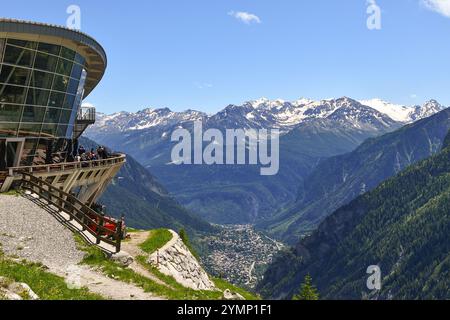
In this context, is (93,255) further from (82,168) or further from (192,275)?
(82,168)

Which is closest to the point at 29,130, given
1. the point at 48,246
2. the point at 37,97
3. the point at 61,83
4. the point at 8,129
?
the point at 8,129

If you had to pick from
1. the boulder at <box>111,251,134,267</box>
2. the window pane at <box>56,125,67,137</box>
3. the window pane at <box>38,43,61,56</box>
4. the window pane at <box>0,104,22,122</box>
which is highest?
the window pane at <box>38,43,61,56</box>

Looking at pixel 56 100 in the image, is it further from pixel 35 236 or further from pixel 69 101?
→ pixel 35 236

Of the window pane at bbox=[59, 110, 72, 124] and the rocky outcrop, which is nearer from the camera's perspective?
the rocky outcrop

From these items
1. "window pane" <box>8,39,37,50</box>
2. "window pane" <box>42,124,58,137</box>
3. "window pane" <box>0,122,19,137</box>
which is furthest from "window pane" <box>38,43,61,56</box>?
"window pane" <box>42,124,58,137</box>

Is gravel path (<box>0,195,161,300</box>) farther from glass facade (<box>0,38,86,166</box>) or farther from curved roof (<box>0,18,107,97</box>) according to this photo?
curved roof (<box>0,18,107,97</box>)

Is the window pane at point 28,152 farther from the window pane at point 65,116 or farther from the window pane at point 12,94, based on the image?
the window pane at point 65,116

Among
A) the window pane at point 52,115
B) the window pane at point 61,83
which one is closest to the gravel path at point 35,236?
the window pane at point 52,115
